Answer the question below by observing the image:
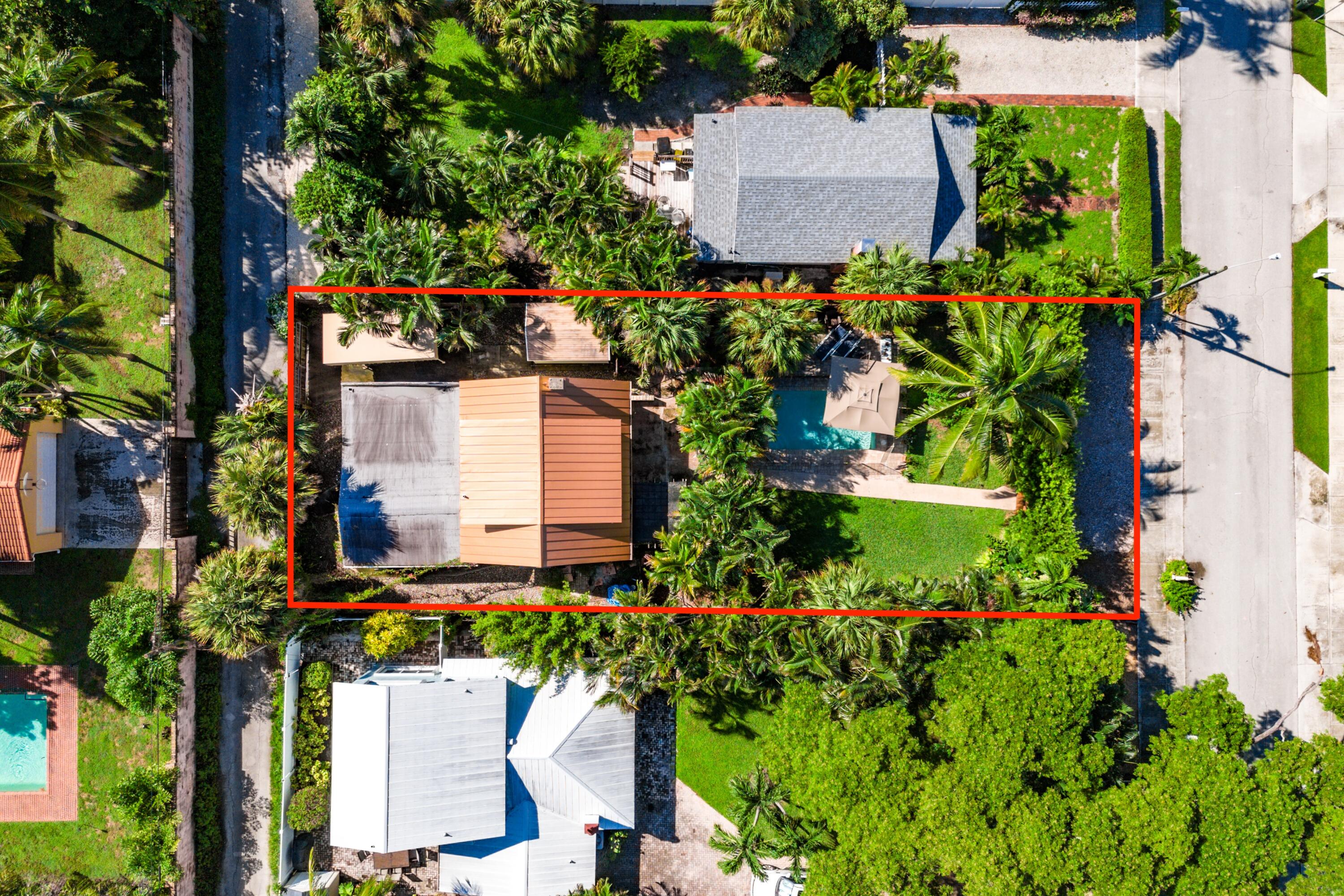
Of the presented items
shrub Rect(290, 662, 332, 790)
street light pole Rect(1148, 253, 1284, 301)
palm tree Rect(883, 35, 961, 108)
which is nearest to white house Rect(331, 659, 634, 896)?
shrub Rect(290, 662, 332, 790)

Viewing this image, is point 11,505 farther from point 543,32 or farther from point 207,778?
point 543,32

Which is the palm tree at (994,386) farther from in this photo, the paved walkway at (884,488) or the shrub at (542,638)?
the shrub at (542,638)

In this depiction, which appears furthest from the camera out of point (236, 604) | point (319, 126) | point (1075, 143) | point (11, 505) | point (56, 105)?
point (1075, 143)

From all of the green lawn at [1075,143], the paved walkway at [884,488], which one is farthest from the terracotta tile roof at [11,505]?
the green lawn at [1075,143]

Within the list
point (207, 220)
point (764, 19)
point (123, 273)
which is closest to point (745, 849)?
point (764, 19)

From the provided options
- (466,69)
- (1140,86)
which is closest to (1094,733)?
(1140,86)

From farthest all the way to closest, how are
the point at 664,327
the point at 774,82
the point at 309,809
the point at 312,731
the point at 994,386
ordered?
1. the point at 774,82
2. the point at 312,731
3. the point at 309,809
4. the point at 664,327
5. the point at 994,386
